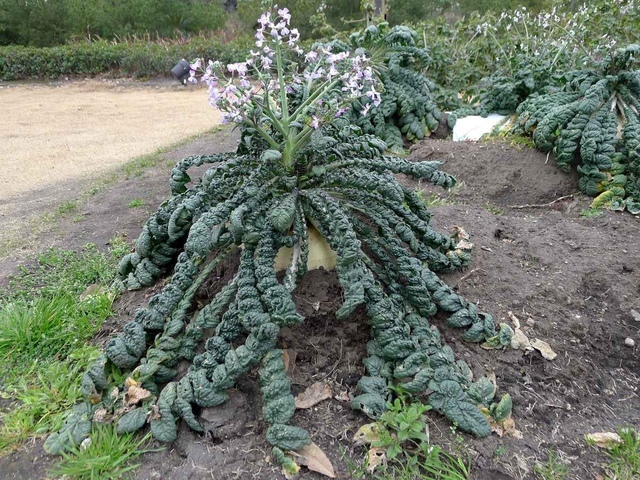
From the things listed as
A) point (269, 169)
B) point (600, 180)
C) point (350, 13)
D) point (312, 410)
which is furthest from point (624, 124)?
point (350, 13)

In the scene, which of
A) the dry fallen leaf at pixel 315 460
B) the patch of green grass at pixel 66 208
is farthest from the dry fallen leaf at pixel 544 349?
the patch of green grass at pixel 66 208

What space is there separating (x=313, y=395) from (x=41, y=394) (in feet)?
Result: 3.51

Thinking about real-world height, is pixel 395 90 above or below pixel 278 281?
above

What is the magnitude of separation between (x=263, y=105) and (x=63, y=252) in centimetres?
184

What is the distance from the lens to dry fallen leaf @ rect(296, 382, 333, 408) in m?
1.86

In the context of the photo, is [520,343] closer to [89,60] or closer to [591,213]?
[591,213]

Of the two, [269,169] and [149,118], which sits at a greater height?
[269,169]

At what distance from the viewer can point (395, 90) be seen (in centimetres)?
488

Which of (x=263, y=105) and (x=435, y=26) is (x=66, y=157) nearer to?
(x=263, y=105)

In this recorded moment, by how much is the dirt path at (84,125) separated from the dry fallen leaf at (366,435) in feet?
13.4

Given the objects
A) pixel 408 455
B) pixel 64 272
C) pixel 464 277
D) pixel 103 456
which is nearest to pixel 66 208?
pixel 64 272

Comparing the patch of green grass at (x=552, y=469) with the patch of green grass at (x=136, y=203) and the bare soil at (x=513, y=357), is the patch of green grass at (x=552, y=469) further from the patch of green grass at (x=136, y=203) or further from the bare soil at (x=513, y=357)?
the patch of green grass at (x=136, y=203)

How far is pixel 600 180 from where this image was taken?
3.60m

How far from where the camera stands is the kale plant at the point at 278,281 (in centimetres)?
180
